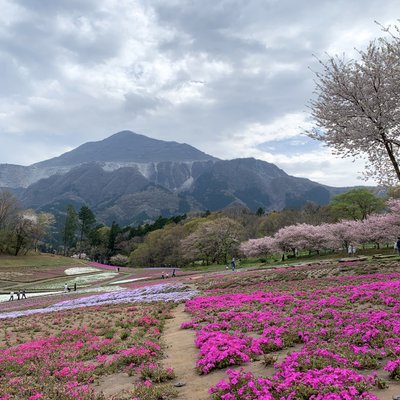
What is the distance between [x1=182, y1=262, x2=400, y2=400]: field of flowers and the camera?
6234 millimetres

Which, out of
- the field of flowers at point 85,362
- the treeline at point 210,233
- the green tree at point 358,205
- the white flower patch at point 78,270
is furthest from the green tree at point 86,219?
the field of flowers at point 85,362

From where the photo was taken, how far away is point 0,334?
17.9 metres

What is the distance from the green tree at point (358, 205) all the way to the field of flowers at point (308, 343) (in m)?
81.1

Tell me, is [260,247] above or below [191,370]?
below

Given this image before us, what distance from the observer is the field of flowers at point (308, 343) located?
6234 millimetres

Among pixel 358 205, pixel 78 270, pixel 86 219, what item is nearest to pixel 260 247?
pixel 358 205

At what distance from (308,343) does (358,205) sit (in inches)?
3601

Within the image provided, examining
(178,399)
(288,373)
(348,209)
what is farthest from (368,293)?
(348,209)

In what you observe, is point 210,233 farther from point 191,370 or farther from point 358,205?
point 191,370

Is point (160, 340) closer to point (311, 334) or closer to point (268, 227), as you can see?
point (311, 334)

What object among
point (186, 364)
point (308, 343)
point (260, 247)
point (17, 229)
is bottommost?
point (260, 247)

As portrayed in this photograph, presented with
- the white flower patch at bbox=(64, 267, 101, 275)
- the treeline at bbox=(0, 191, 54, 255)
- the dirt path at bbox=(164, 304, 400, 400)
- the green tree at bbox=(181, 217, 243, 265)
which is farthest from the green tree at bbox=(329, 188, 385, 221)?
the dirt path at bbox=(164, 304, 400, 400)

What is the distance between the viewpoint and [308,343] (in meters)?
8.87

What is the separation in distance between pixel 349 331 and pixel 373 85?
31.8 feet
